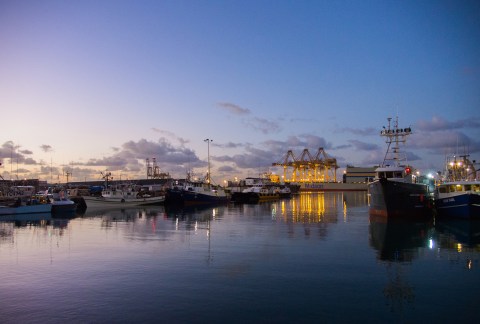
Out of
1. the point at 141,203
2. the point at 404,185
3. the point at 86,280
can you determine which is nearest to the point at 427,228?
the point at 404,185

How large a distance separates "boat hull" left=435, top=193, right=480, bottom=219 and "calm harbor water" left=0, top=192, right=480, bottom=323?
493 inches

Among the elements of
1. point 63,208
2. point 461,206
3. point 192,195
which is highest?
point 192,195

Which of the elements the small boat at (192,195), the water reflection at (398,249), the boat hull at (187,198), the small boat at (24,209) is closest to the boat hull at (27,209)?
the small boat at (24,209)

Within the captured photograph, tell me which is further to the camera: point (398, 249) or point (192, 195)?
point (192, 195)

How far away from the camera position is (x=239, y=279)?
1448 centimetres

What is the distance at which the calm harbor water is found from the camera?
10867mm

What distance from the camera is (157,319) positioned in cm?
1033

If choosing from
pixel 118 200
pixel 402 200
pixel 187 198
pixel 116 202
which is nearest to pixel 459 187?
pixel 402 200

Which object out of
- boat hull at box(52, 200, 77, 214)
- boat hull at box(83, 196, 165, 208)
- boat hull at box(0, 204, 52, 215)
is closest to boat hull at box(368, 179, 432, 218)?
boat hull at box(52, 200, 77, 214)

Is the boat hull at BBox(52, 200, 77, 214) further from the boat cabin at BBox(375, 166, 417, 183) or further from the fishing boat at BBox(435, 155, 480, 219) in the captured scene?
the fishing boat at BBox(435, 155, 480, 219)

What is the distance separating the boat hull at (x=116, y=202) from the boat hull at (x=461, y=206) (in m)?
47.4

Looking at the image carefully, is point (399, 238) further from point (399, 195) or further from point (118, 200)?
point (118, 200)

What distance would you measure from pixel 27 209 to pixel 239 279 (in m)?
40.2

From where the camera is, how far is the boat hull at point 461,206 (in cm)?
3594
